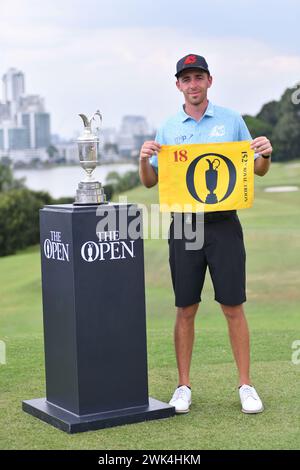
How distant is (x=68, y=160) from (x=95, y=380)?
33.7ft

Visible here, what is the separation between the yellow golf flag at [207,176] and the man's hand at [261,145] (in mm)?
74

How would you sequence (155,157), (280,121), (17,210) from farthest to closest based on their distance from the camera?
1. (17,210)
2. (280,121)
3. (155,157)

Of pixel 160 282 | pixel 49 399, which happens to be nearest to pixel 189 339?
pixel 49 399

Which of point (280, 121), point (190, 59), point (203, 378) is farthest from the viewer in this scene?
point (280, 121)

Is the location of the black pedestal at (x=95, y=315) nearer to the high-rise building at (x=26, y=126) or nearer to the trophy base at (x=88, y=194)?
the trophy base at (x=88, y=194)

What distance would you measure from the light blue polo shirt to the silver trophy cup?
1.27ft

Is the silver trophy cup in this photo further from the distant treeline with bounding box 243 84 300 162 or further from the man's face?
the distant treeline with bounding box 243 84 300 162

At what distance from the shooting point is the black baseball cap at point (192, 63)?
4387mm

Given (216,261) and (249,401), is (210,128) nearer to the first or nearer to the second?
(216,261)

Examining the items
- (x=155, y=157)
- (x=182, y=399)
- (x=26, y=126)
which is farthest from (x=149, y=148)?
(x=26, y=126)

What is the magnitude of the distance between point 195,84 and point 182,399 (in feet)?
5.02

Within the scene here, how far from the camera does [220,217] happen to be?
4.44m

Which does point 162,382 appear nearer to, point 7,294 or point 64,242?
point 64,242

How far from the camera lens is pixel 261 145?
4309mm
